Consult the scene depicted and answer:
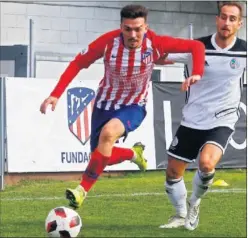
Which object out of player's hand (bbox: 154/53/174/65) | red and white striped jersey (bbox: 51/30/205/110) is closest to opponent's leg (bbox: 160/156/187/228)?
red and white striped jersey (bbox: 51/30/205/110)

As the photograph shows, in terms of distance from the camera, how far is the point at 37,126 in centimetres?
1658

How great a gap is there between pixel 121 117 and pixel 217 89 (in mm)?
1012

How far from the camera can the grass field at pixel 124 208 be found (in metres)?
9.95

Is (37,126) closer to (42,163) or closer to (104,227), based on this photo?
(42,163)

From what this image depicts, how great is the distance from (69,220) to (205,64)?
2236 mm

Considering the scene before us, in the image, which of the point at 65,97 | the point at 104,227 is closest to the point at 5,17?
the point at 65,97

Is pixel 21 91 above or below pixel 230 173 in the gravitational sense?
above

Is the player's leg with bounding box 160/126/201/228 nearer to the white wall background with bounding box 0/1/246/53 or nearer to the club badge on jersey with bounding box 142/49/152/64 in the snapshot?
the club badge on jersey with bounding box 142/49/152/64

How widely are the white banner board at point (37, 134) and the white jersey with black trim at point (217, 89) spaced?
6.48 meters

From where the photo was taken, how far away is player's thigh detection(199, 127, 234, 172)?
32.3 feet

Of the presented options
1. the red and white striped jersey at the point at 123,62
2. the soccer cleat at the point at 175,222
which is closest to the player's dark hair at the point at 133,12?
the red and white striped jersey at the point at 123,62

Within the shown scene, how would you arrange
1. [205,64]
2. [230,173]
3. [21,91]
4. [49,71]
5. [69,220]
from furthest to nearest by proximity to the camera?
1. [49,71]
2. [230,173]
3. [21,91]
4. [205,64]
5. [69,220]

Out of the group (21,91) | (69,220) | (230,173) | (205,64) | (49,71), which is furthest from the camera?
(49,71)

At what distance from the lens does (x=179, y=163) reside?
10.3 m
